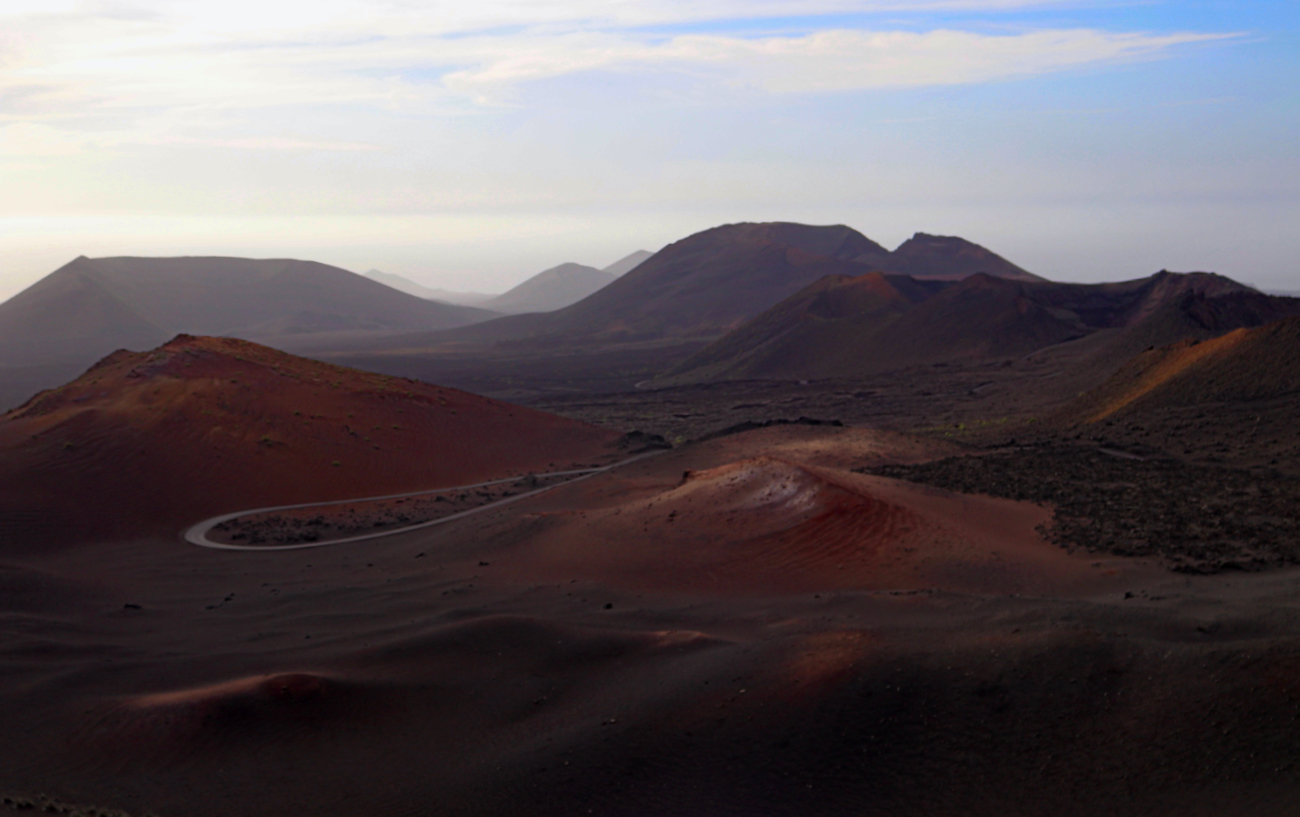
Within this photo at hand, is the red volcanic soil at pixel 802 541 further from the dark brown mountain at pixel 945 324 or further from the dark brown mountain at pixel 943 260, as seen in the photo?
the dark brown mountain at pixel 943 260

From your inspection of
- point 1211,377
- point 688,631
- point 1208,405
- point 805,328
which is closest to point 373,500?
point 688,631

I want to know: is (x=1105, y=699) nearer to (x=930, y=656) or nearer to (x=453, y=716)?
(x=930, y=656)

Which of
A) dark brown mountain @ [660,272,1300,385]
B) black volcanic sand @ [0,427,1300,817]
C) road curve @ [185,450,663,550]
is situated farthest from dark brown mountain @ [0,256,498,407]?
black volcanic sand @ [0,427,1300,817]

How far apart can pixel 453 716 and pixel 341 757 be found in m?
1.10

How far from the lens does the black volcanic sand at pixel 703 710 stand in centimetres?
649

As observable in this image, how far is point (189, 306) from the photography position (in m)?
137

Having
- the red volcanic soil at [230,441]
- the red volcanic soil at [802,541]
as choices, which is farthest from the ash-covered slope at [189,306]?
the red volcanic soil at [802,541]

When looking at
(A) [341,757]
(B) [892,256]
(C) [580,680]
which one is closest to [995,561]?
(C) [580,680]

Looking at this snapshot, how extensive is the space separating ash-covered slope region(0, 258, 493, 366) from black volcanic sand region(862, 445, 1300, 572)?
308ft

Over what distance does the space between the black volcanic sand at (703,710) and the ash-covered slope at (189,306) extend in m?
94.5

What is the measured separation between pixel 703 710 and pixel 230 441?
21997 millimetres

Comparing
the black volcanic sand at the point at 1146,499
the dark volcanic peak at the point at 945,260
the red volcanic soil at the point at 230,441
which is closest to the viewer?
the black volcanic sand at the point at 1146,499

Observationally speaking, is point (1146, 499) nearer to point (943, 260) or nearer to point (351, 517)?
point (351, 517)

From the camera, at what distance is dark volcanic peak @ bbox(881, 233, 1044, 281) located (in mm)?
114875
